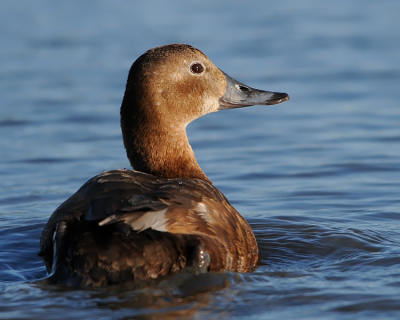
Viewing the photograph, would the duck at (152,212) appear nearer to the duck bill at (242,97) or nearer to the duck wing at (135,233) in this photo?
the duck wing at (135,233)

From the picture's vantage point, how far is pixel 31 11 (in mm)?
15758

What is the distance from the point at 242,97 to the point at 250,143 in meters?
2.61

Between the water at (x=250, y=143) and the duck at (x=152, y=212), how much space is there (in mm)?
133

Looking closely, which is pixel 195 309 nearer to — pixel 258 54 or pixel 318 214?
pixel 318 214

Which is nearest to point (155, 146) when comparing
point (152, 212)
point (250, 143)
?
point (152, 212)

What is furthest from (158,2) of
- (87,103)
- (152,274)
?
(152,274)

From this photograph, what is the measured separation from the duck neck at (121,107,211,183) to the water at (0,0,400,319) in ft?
3.35

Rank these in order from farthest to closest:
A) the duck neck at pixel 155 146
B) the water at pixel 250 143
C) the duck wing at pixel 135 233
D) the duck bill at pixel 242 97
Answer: the duck bill at pixel 242 97 → the duck neck at pixel 155 146 → the water at pixel 250 143 → the duck wing at pixel 135 233

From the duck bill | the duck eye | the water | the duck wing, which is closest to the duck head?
the duck eye

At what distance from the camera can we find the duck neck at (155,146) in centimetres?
563

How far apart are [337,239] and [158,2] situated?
11.3 m

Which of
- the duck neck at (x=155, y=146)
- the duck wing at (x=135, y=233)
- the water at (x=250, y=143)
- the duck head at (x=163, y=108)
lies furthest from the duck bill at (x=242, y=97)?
the duck wing at (x=135, y=233)

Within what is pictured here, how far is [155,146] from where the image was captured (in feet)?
18.6

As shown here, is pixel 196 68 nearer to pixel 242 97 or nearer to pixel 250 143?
pixel 242 97
